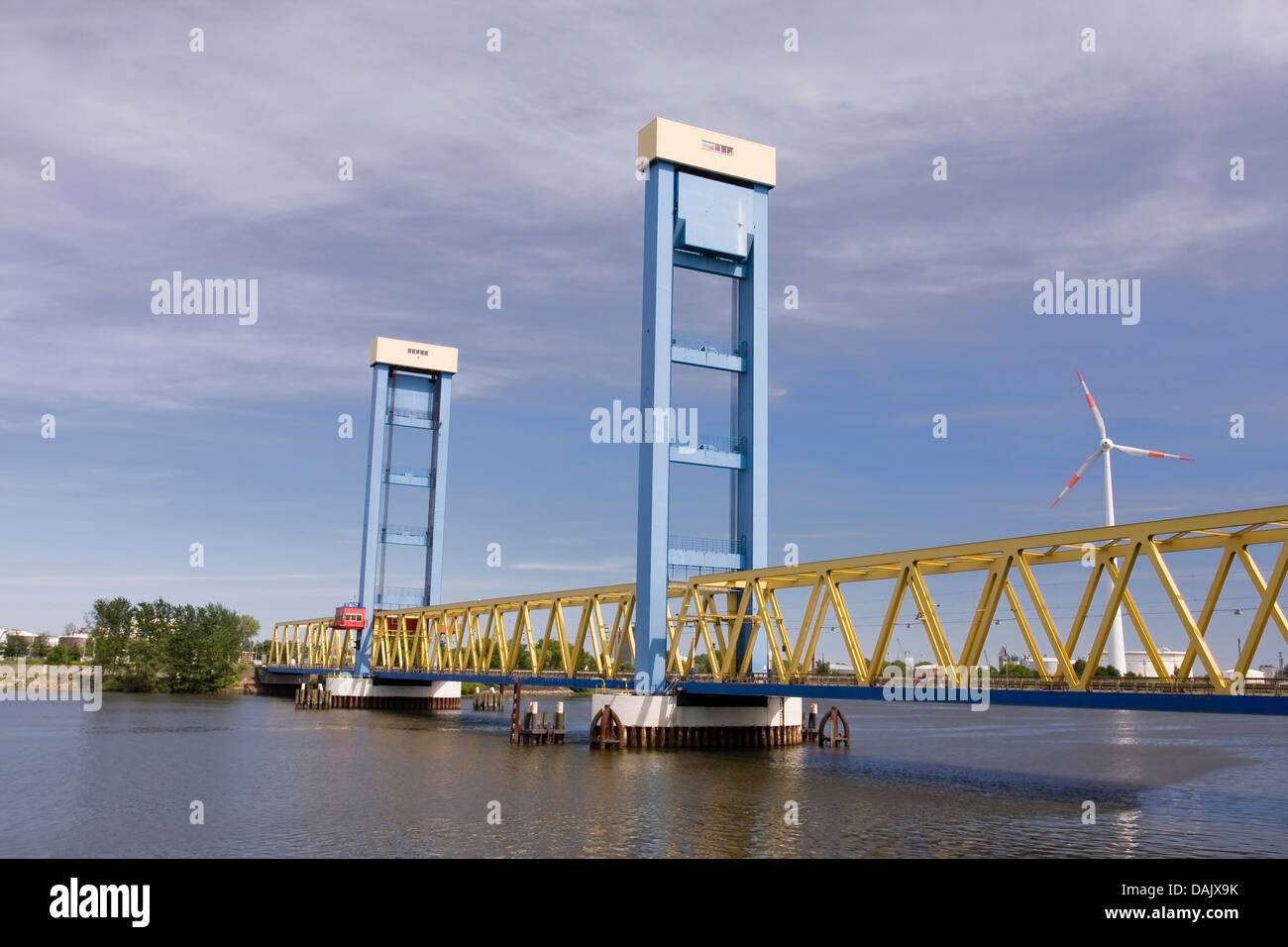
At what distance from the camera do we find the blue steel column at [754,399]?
5922cm

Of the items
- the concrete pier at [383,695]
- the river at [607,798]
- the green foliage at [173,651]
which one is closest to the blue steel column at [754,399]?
the river at [607,798]

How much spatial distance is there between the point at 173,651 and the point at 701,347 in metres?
106

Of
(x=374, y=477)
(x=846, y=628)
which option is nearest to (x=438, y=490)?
(x=374, y=477)

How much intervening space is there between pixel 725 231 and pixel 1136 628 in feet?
110

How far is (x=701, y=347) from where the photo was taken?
196ft

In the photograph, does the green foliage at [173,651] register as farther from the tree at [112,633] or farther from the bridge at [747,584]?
the bridge at [747,584]

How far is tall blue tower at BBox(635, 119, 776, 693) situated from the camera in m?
57.4

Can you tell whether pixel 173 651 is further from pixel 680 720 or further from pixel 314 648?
pixel 680 720

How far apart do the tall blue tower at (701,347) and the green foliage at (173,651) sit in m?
101

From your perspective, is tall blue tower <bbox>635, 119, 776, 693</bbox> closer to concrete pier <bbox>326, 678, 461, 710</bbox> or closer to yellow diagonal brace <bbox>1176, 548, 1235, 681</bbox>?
yellow diagonal brace <bbox>1176, 548, 1235, 681</bbox>

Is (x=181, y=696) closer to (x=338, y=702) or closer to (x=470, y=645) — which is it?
(x=338, y=702)

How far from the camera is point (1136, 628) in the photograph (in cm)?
3503

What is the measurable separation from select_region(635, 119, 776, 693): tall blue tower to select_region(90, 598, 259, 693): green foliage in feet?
330
